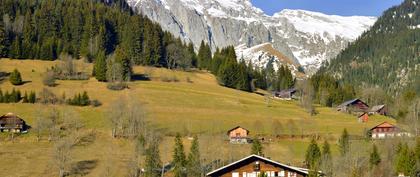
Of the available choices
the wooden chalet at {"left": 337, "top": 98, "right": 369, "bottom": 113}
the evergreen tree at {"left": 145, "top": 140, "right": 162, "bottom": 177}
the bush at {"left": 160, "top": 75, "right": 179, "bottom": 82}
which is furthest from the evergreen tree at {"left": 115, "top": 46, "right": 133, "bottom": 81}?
the evergreen tree at {"left": 145, "top": 140, "right": 162, "bottom": 177}

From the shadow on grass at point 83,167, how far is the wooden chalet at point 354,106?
81.5 m

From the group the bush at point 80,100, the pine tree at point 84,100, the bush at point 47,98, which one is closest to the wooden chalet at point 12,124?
the bush at point 47,98

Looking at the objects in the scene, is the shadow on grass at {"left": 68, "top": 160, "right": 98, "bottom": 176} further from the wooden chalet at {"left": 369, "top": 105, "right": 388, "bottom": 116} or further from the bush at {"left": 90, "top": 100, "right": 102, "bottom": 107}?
the wooden chalet at {"left": 369, "top": 105, "right": 388, "bottom": 116}

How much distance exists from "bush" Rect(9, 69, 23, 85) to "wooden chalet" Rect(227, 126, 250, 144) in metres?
55.2

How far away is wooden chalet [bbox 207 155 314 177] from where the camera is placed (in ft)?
254

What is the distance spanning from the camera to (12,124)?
111875mm

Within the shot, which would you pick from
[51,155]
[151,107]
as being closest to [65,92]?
[151,107]

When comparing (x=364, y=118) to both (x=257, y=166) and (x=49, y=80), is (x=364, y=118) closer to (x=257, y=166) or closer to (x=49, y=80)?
(x=257, y=166)

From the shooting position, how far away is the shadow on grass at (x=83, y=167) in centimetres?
8729

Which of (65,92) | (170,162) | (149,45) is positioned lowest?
(170,162)

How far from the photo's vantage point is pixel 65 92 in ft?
455

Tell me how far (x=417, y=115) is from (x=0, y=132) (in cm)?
7857

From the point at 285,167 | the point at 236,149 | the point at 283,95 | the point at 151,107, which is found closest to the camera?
the point at 285,167

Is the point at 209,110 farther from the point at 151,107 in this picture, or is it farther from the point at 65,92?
the point at 65,92
